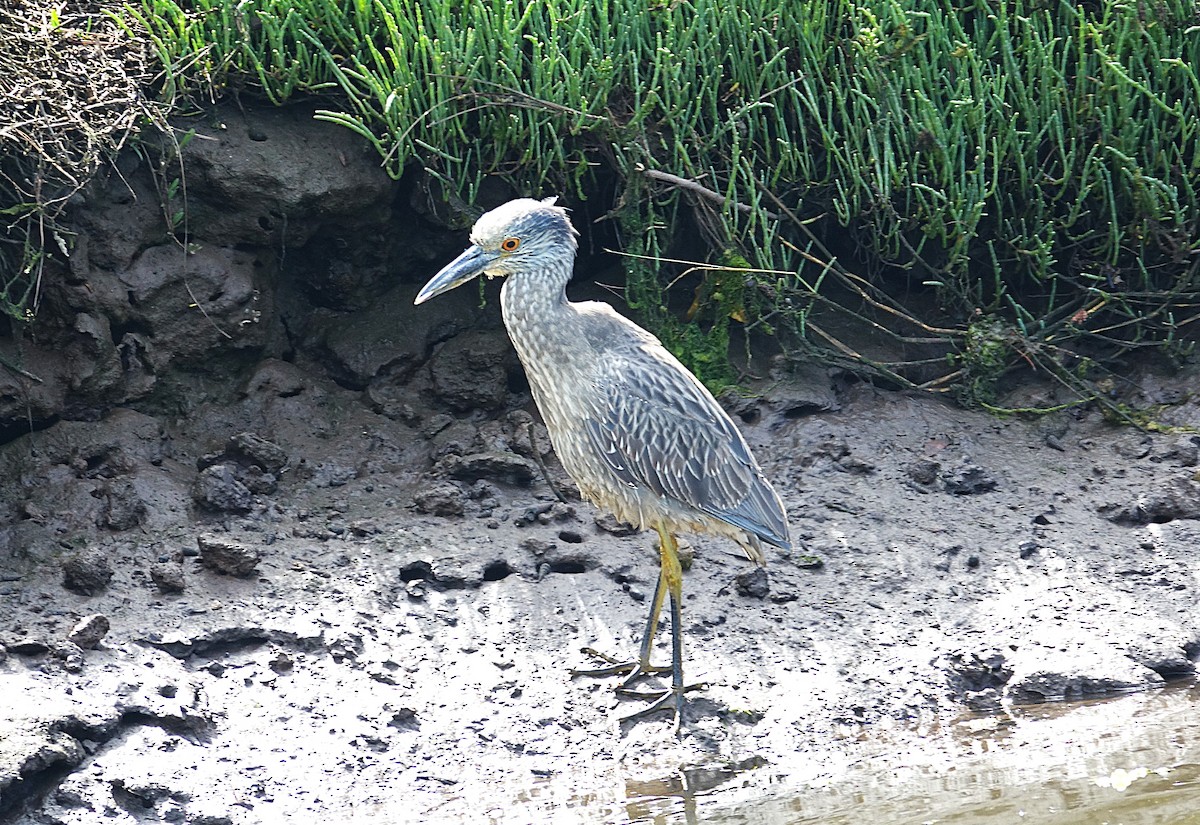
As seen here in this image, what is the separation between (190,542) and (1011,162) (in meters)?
3.82

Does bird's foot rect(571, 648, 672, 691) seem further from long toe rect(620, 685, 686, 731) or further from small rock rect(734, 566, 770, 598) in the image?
small rock rect(734, 566, 770, 598)

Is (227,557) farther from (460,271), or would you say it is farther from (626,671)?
(626,671)

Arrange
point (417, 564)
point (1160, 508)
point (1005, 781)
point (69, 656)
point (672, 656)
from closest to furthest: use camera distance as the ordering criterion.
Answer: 1. point (1005, 781)
2. point (69, 656)
3. point (672, 656)
4. point (417, 564)
5. point (1160, 508)

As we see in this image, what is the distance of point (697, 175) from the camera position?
611cm

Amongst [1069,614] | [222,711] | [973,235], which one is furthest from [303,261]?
[1069,614]

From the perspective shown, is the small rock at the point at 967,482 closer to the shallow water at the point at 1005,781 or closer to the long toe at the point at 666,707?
the shallow water at the point at 1005,781

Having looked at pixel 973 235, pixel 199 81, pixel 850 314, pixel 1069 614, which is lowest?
pixel 1069 614

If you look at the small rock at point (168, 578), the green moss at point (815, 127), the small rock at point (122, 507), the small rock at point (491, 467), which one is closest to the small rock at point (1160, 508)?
the green moss at point (815, 127)

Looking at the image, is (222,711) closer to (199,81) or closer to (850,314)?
(199,81)

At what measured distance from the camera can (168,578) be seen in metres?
4.98

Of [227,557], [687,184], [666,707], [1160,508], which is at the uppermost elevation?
[687,184]

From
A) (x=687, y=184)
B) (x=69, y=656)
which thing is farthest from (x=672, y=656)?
(x=687, y=184)

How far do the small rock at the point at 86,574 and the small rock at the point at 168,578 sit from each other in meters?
0.16

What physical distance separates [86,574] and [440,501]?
135 cm
